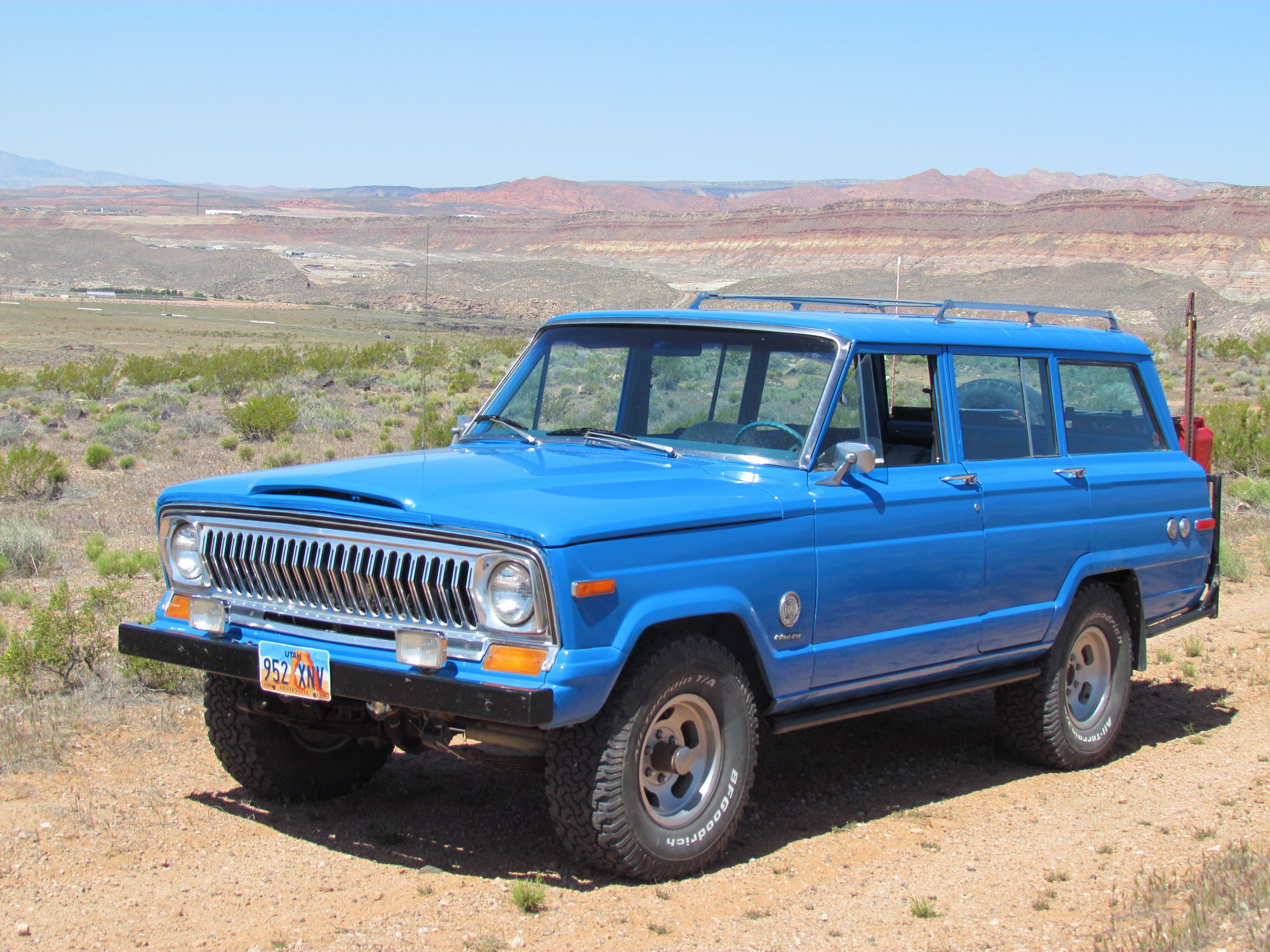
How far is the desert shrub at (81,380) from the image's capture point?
29969mm

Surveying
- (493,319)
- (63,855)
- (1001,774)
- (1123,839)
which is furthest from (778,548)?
(493,319)

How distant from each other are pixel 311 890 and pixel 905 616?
101 inches

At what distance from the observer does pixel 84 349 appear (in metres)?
48.1

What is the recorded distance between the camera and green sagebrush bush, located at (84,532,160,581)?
10383mm

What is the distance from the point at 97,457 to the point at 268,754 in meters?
13.7

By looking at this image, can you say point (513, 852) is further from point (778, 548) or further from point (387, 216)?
point (387, 216)

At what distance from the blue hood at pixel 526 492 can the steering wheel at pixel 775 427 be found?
193 millimetres

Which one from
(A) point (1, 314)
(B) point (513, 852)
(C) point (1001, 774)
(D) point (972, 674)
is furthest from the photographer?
(A) point (1, 314)

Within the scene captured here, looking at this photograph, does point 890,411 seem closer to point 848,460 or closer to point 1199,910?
point 848,460

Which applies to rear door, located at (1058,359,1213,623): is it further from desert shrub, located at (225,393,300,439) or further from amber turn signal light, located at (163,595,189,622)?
desert shrub, located at (225,393,300,439)

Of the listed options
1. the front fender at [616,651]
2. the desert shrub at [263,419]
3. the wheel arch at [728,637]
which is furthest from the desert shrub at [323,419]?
the front fender at [616,651]

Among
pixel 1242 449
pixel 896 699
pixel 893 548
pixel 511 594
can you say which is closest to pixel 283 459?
pixel 1242 449

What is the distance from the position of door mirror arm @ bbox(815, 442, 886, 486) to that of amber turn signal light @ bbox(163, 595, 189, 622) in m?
2.51

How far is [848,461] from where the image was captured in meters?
5.03
